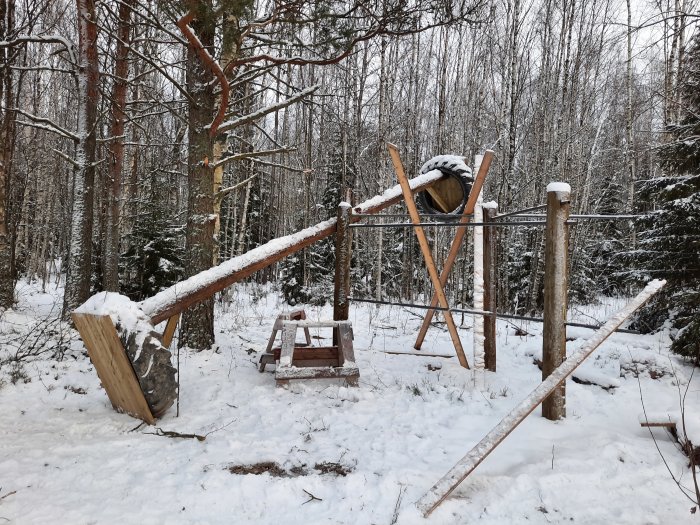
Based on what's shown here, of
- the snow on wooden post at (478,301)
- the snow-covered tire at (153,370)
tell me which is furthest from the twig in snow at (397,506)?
the snow on wooden post at (478,301)

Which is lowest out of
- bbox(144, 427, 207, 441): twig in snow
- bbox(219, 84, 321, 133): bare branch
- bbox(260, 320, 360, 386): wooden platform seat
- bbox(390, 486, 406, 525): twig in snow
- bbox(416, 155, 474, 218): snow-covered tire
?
bbox(144, 427, 207, 441): twig in snow

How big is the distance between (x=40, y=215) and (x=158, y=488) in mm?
24406

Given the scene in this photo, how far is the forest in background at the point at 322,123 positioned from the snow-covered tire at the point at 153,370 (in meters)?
2.03

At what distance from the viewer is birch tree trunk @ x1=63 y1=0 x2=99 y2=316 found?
22.0 feet

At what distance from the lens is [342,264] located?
4812 mm

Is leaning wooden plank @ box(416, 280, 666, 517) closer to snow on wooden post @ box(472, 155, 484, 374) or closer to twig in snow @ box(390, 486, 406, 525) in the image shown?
twig in snow @ box(390, 486, 406, 525)

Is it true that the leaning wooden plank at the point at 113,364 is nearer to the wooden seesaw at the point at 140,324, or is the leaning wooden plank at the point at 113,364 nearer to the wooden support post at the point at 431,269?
the wooden seesaw at the point at 140,324

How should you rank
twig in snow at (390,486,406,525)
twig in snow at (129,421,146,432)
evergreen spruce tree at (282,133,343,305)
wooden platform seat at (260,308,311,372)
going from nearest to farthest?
twig in snow at (390,486,406,525), twig in snow at (129,421,146,432), wooden platform seat at (260,308,311,372), evergreen spruce tree at (282,133,343,305)

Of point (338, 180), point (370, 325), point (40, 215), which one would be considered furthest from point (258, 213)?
point (370, 325)

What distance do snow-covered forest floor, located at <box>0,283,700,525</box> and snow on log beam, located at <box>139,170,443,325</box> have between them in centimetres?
90

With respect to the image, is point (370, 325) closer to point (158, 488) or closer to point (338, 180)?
point (158, 488)

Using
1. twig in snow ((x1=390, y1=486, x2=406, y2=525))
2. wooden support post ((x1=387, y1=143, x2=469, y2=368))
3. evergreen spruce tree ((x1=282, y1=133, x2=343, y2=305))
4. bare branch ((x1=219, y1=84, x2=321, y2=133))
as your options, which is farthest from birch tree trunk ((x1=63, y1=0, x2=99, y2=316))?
evergreen spruce tree ((x1=282, y1=133, x2=343, y2=305))

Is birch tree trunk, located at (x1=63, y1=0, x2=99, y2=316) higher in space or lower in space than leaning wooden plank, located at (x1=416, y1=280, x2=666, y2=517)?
higher

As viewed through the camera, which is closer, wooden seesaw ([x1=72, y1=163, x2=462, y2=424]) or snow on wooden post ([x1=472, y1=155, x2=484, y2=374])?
wooden seesaw ([x1=72, y1=163, x2=462, y2=424])
